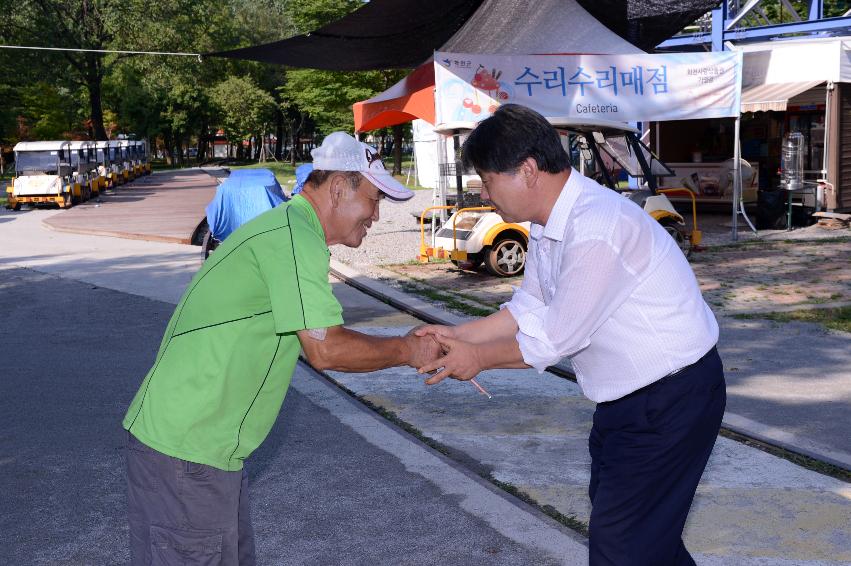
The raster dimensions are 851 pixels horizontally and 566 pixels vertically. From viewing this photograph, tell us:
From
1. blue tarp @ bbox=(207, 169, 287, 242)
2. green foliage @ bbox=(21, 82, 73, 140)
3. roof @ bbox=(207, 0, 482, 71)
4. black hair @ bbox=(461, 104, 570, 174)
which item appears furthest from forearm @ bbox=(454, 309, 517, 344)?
green foliage @ bbox=(21, 82, 73, 140)

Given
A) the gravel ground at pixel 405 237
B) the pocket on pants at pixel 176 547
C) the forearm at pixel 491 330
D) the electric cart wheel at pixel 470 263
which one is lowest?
the gravel ground at pixel 405 237

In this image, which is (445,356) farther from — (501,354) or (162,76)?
(162,76)

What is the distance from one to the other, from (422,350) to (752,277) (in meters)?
10.6

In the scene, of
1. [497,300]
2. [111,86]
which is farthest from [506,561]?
[111,86]

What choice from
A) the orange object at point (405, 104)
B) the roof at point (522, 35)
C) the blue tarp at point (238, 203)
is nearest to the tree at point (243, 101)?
the orange object at point (405, 104)

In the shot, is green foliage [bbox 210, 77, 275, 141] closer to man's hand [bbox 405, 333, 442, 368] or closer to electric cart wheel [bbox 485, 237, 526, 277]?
electric cart wheel [bbox 485, 237, 526, 277]

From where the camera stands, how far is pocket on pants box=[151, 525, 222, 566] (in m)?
2.69

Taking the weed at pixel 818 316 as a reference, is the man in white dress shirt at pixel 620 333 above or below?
above

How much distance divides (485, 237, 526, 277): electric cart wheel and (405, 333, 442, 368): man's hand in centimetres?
1001

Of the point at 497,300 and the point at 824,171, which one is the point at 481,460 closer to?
the point at 497,300

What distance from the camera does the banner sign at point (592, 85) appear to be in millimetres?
14148

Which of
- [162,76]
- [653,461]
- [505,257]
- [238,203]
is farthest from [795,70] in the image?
[162,76]

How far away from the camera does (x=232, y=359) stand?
2631 mm

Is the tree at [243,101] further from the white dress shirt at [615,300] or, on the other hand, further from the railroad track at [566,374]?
the white dress shirt at [615,300]
